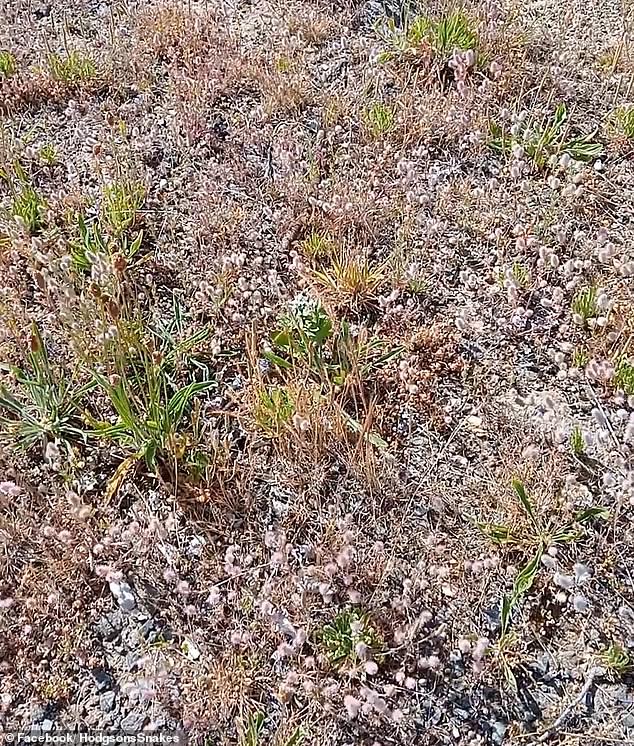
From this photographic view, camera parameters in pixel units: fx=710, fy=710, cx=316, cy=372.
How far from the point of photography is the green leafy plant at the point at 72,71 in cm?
478

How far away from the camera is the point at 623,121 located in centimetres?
440

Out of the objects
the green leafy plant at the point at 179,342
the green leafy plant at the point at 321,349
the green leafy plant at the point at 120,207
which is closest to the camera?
the green leafy plant at the point at 321,349

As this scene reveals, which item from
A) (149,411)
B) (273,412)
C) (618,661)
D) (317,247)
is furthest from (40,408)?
(618,661)

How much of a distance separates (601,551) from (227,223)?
8.45ft

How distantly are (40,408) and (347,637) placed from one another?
67.7 inches

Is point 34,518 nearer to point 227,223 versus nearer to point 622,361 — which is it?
point 227,223

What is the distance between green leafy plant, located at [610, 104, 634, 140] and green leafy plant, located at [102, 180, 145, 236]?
116 inches

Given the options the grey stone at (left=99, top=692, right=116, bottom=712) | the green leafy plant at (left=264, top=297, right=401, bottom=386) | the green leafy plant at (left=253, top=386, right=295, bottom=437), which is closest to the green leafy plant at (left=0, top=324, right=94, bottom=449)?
the green leafy plant at (left=253, top=386, right=295, bottom=437)

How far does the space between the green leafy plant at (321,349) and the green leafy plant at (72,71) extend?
2.52m

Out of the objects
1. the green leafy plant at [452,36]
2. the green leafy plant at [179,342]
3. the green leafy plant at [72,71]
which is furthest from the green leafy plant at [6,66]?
the green leafy plant at [452,36]

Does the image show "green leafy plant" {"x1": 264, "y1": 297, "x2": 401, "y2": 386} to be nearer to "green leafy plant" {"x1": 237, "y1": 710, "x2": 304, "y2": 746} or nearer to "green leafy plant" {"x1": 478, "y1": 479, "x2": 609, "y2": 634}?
"green leafy plant" {"x1": 478, "y1": 479, "x2": 609, "y2": 634}

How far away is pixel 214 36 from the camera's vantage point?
16.4ft

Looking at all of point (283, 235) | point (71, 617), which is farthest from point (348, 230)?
point (71, 617)

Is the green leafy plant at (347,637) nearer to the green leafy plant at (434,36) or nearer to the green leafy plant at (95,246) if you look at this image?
the green leafy plant at (95,246)
